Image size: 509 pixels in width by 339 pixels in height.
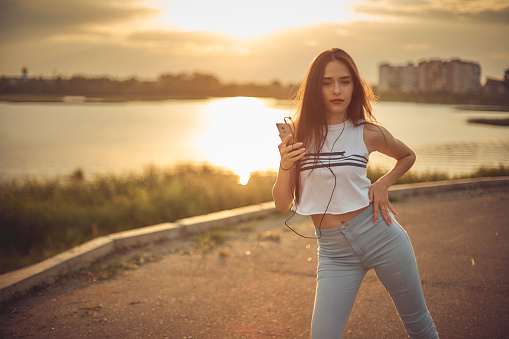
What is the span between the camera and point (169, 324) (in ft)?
13.4

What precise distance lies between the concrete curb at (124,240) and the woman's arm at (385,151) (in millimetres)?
3837

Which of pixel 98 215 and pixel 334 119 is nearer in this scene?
pixel 334 119

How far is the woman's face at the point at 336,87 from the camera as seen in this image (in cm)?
259

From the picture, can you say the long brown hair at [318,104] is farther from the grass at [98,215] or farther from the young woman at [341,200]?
the grass at [98,215]

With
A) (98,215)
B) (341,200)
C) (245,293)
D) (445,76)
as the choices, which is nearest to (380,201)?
(341,200)

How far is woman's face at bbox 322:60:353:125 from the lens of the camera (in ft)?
8.50

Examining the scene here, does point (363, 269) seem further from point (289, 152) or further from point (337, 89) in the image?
point (337, 89)

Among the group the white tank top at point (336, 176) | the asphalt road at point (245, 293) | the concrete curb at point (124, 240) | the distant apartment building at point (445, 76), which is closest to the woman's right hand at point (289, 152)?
the white tank top at point (336, 176)

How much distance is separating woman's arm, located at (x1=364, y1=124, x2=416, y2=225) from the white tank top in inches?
2.3

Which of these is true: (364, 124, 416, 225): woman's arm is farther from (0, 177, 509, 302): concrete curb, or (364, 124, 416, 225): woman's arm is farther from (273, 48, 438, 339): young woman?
(0, 177, 509, 302): concrete curb

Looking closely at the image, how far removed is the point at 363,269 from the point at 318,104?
0.95 metres

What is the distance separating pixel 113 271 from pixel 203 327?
74.7 inches

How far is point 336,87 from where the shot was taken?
2578mm

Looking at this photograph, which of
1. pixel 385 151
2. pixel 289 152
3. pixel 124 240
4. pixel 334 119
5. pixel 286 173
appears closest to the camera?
pixel 289 152
